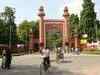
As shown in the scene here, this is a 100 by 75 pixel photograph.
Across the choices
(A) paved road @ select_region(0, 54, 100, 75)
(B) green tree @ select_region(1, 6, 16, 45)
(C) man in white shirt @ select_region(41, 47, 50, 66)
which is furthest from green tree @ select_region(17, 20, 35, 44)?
(C) man in white shirt @ select_region(41, 47, 50, 66)

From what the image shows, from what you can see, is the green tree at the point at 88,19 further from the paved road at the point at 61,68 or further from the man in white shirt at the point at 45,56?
the man in white shirt at the point at 45,56

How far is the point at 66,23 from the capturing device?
89.1m

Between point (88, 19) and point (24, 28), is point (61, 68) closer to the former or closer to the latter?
point (88, 19)

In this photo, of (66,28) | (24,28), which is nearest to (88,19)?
(66,28)

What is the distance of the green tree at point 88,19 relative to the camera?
9856cm

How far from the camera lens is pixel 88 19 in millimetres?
98500

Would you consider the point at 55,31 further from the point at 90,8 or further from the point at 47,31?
the point at 90,8

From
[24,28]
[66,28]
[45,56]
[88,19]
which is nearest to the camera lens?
[45,56]

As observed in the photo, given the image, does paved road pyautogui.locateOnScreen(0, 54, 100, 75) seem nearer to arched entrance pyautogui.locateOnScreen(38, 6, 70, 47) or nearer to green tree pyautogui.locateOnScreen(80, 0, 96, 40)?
arched entrance pyautogui.locateOnScreen(38, 6, 70, 47)

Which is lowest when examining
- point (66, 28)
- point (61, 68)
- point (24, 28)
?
point (61, 68)

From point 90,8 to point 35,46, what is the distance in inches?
740

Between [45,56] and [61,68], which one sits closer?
[45,56]

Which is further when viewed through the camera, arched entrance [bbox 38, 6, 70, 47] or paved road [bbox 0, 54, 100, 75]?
arched entrance [bbox 38, 6, 70, 47]

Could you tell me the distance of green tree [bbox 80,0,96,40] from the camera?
98.6m
